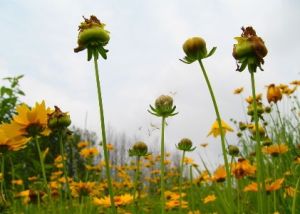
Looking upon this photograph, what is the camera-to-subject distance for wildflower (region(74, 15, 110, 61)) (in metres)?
0.86

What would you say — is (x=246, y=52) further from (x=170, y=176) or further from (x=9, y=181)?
(x=170, y=176)

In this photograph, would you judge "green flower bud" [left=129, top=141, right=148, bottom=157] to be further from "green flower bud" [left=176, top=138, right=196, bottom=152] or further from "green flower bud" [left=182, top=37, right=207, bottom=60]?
"green flower bud" [left=182, top=37, right=207, bottom=60]

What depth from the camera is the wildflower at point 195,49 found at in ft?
3.05

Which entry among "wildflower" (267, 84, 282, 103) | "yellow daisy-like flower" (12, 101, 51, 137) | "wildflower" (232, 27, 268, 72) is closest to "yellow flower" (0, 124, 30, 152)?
"yellow daisy-like flower" (12, 101, 51, 137)

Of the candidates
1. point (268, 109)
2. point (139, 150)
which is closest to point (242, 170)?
point (139, 150)

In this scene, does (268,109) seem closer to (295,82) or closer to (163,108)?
(295,82)

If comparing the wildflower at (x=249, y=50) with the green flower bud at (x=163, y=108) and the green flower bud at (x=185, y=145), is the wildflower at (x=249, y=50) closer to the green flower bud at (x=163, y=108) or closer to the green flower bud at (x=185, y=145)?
the green flower bud at (x=163, y=108)

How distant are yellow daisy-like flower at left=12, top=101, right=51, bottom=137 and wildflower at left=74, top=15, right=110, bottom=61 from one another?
0.91 ft

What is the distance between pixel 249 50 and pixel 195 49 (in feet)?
0.44

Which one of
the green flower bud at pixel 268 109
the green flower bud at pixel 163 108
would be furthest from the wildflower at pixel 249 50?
the green flower bud at pixel 268 109

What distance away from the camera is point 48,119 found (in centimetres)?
110

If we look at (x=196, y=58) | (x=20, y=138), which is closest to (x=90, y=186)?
(x=20, y=138)

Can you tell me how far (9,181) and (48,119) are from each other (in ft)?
10.7

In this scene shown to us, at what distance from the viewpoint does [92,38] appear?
0.86m
